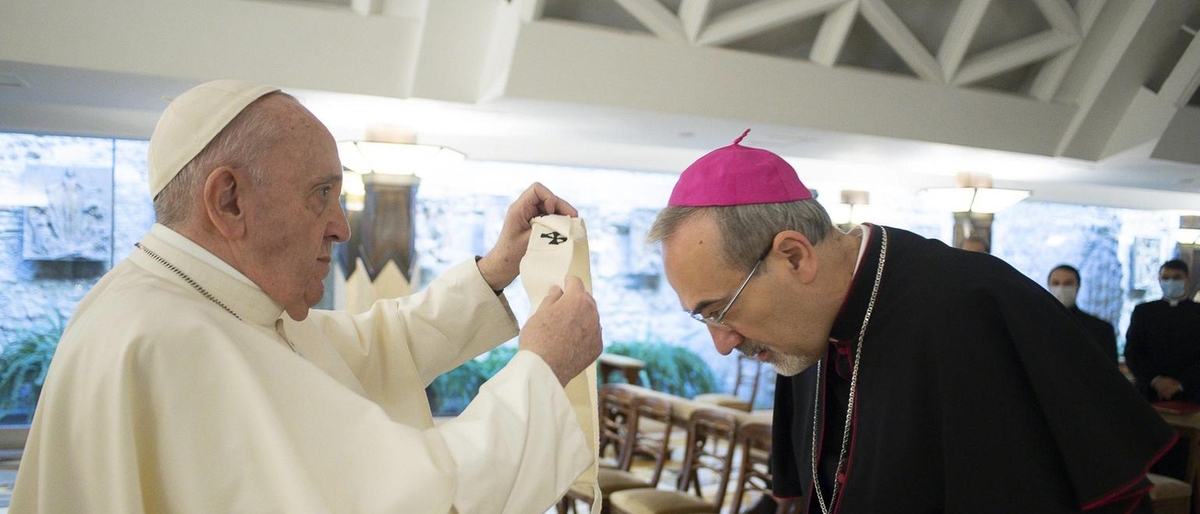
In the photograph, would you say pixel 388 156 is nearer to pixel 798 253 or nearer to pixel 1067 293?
pixel 1067 293

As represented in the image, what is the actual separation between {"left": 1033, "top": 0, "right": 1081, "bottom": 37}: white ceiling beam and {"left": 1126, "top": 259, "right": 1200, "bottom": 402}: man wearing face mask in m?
2.54

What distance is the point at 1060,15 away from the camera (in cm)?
912

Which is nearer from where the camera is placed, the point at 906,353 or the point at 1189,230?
the point at 906,353

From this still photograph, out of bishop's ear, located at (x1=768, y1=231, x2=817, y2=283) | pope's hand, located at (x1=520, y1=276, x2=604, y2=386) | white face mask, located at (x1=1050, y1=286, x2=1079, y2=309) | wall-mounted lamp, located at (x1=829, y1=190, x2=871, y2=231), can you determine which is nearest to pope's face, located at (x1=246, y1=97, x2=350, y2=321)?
pope's hand, located at (x1=520, y1=276, x2=604, y2=386)

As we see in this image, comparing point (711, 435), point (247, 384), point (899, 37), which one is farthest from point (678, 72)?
point (247, 384)

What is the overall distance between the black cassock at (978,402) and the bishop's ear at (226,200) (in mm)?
1268

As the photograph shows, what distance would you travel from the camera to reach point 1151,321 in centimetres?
800

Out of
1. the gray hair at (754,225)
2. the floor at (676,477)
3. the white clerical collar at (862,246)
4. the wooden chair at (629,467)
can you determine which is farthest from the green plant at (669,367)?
the gray hair at (754,225)

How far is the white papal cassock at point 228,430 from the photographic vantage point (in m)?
1.57

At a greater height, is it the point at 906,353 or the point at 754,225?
the point at 754,225

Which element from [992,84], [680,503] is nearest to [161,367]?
[680,503]

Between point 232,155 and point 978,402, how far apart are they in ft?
5.01

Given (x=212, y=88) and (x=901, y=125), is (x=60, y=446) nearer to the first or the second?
(x=212, y=88)

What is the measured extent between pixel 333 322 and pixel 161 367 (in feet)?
3.33
